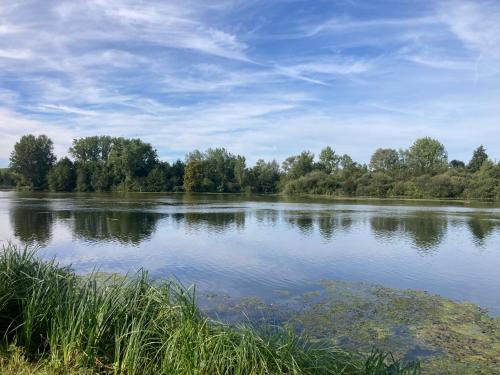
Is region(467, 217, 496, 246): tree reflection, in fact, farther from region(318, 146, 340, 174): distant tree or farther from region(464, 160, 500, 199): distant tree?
region(318, 146, 340, 174): distant tree

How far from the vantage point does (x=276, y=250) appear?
703 inches

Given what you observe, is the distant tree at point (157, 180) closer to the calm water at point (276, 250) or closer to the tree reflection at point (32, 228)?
the tree reflection at point (32, 228)

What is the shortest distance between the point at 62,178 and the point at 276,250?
7769cm

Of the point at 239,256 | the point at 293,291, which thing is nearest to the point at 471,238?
the point at 239,256

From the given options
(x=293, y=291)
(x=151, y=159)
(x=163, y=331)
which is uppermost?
(x=151, y=159)

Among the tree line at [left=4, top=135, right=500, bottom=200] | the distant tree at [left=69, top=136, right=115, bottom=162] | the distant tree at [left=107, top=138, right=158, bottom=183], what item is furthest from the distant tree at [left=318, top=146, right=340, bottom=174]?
the distant tree at [left=69, top=136, right=115, bottom=162]

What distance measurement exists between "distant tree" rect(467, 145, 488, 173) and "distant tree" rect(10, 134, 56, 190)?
3518 inches

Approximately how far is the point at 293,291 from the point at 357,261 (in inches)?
213

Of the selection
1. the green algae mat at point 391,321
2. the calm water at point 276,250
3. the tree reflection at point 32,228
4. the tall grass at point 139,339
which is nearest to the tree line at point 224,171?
the calm water at point 276,250

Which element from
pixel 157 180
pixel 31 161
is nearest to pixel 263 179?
pixel 157 180

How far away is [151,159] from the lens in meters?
88.1

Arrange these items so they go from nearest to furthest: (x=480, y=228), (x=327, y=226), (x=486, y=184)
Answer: (x=480, y=228) < (x=327, y=226) < (x=486, y=184)

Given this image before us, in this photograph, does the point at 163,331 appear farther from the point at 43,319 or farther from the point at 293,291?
the point at 293,291

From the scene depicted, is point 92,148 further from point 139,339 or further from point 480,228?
point 139,339
